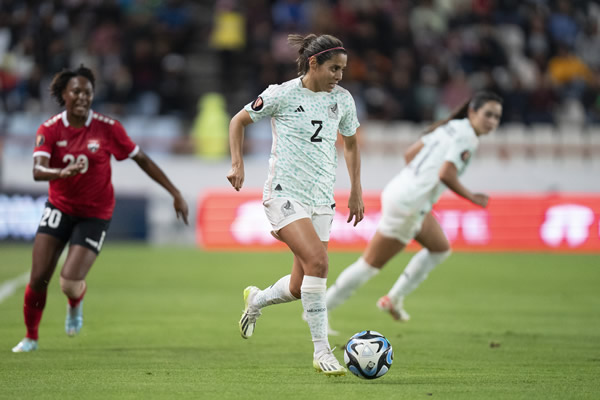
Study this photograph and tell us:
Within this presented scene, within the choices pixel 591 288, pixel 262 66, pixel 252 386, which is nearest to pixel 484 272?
pixel 591 288

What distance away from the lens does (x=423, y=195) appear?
9945mm

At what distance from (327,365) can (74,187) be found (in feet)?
9.97

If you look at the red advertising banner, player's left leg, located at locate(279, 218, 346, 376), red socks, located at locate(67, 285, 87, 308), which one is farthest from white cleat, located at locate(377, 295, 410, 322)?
the red advertising banner

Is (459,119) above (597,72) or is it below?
below

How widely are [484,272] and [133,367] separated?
380 inches

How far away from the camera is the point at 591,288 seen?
14.4m

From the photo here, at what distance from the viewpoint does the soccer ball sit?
7059 millimetres

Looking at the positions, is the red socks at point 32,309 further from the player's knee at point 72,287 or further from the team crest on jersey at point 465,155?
the team crest on jersey at point 465,155

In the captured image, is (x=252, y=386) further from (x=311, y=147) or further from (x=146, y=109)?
(x=146, y=109)

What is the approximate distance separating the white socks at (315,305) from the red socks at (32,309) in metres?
2.76

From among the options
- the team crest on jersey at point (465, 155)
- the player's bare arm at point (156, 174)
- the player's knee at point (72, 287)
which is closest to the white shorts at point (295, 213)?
the player's bare arm at point (156, 174)

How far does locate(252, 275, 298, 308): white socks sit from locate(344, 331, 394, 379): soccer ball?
2.66 ft

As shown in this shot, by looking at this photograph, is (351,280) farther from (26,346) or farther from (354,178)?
(26,346)

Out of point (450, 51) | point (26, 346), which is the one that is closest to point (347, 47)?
point (450, 51)
